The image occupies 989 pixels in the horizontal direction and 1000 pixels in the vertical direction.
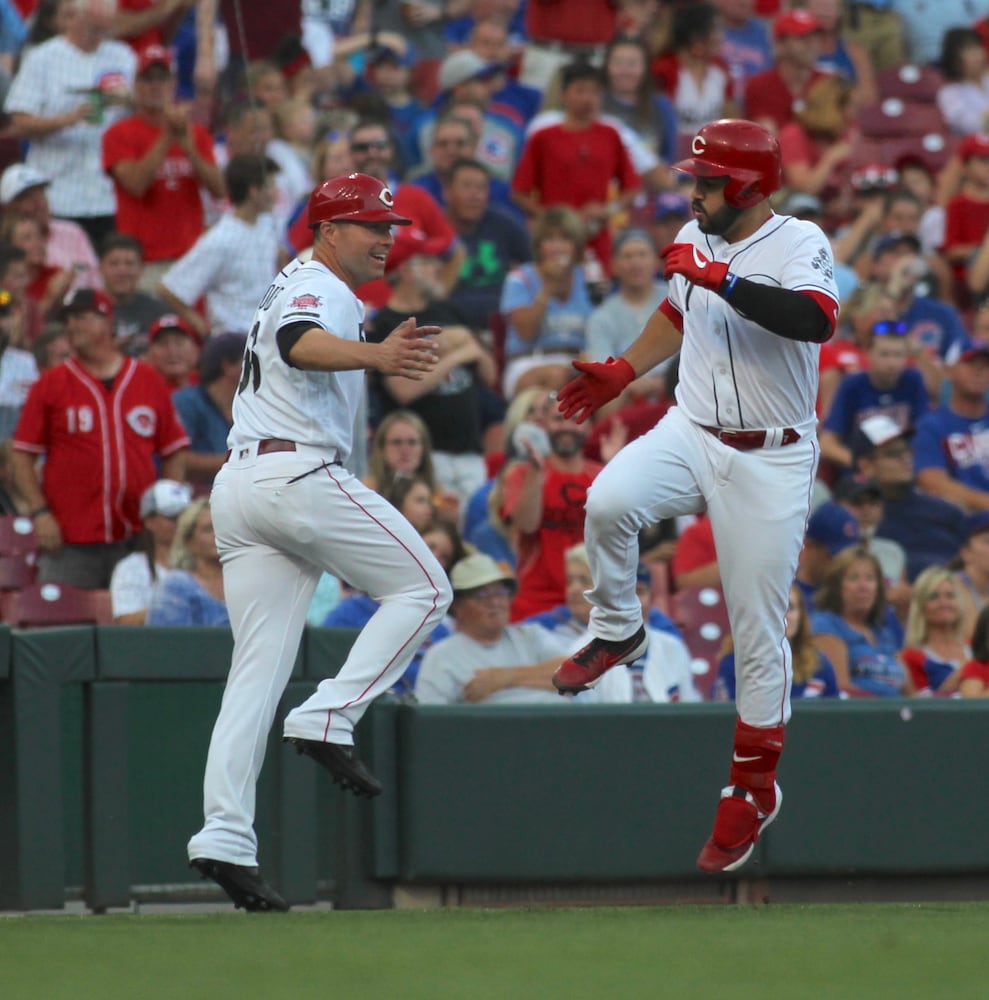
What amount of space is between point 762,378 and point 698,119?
28.7 ft

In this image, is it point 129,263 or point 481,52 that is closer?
point 129,263

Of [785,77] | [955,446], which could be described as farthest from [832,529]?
[785,77]

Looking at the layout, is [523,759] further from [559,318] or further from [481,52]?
[481,52]

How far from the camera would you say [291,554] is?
6641 mm

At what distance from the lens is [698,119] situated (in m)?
14.9

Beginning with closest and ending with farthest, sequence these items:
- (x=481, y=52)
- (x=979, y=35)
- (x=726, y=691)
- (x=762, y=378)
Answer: (x=762, y=378)
(x=726, y=691)
(x=481, y=52)
(x=979, y=35)

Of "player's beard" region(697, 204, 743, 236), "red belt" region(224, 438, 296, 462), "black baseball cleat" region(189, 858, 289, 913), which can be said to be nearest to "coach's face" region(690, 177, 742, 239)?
"player's beard" region(697, 204, 743, 236)

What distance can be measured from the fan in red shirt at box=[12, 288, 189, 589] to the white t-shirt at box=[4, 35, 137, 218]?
103 inches

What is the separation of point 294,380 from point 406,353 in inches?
20.2

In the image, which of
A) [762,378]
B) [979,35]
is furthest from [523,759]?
[979,35]

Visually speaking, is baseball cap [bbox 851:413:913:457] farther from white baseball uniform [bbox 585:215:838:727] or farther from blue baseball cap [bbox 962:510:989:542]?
white baseball uniform [bbox 585:215:838:727]

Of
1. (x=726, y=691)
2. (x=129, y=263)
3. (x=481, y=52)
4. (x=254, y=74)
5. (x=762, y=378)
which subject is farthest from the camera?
(x=481, y=52)

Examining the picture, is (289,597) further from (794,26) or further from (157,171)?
(794,26)

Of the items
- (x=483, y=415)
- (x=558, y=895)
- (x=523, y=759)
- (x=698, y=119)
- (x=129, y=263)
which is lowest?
(x=558, y=895)
